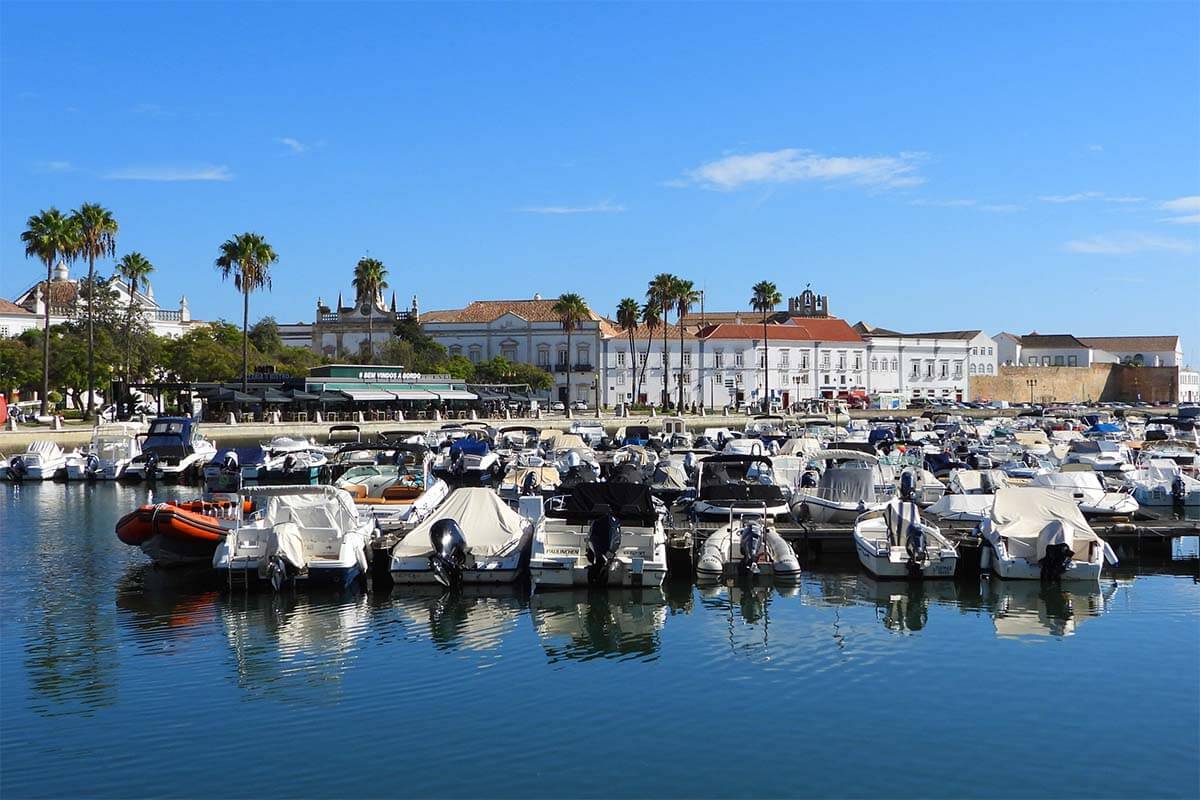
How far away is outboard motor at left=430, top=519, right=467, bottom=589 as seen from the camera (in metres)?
26.5

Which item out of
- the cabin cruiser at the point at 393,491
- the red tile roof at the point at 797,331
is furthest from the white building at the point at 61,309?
the cabin cruiser at the point at 393,491

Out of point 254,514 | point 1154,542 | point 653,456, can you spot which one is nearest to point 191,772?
point 254,514

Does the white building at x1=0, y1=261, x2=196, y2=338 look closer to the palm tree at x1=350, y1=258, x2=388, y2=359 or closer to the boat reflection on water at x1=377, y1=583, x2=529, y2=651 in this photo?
the palm tree at x1=350, y1=258, x2=388, y2=359

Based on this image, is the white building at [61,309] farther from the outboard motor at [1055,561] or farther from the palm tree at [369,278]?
the outboard motor at [1055,561]

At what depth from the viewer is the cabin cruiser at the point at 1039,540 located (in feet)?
88.6

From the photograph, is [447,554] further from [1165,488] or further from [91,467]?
[91,467]

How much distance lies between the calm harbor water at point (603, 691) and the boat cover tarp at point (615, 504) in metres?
2.31

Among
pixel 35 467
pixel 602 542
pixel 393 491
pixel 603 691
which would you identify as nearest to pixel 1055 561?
pixel 602 542

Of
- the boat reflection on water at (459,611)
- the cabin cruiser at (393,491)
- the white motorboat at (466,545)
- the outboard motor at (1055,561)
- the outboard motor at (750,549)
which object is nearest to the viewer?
the boat reflection on water at (459,611)

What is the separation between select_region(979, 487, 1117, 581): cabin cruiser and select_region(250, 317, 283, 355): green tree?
336 ft

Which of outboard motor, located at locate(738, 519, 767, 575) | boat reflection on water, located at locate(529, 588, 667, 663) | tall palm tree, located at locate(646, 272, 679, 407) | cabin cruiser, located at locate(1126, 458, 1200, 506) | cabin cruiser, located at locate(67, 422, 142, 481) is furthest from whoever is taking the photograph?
tall palm tree, located at locate(646, 272, 679, 407)

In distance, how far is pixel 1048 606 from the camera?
25.7 meters

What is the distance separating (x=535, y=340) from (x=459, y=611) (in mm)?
101625

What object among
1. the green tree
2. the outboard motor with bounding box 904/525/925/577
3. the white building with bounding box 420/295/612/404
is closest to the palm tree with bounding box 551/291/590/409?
the white building with bounding box 420/295/612/404
